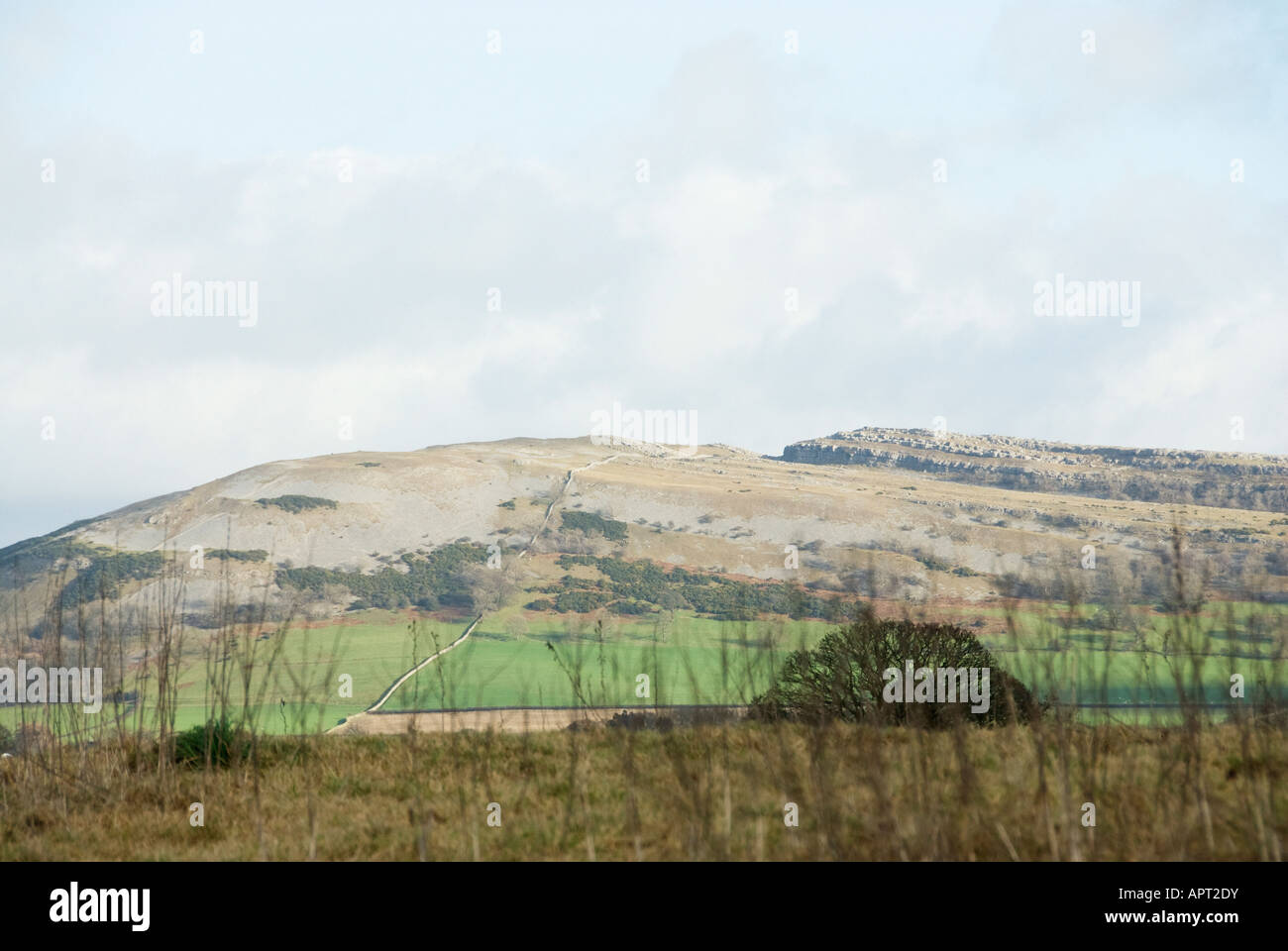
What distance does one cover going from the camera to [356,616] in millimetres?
109688

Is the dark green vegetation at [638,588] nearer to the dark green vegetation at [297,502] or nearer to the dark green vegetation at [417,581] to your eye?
the dark green vegetation at [417,581]

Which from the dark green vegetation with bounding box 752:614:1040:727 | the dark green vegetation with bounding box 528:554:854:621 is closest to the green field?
the dark green vegetation with bounding box 752:614:1040:727

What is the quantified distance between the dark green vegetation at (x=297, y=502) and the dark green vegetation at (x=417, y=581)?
1222 cm

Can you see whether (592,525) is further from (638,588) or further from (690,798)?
(690,798)

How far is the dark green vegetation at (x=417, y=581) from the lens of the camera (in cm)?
11494

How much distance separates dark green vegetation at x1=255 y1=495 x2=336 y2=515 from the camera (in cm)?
12575

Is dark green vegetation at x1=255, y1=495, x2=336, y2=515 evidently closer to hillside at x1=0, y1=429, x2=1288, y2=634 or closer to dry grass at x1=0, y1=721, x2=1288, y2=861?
hillside at x1=0, y1=429, x2=1288, y2=634

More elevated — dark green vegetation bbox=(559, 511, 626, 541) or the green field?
dark green vegetation bbox=(559, 511, 626, 541)

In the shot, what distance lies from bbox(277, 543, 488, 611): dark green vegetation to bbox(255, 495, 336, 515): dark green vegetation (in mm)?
12222

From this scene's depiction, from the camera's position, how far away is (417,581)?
392 feet

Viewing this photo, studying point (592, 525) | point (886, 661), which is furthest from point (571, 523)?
point (886, 661)
